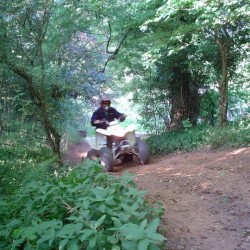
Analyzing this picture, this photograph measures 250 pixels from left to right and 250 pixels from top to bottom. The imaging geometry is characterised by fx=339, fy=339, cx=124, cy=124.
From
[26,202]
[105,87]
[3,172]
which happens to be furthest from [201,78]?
[26,202]

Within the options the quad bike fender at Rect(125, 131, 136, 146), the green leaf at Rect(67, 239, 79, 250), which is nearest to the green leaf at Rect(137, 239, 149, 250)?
the green leaf at Rect(67, 239, 79, 250)

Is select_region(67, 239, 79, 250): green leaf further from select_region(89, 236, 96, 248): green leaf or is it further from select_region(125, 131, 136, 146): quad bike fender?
select_region(125, 131, 136, 146): quad bike fender

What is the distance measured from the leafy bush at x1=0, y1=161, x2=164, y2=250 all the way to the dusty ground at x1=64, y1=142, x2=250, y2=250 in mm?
537

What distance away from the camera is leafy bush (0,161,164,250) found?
2143 mm

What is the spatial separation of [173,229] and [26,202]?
1.51 metres

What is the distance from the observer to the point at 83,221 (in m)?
2.30

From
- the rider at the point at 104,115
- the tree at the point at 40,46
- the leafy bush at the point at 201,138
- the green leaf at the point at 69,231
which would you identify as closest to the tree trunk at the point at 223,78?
the leafy bush at the point at 201,138

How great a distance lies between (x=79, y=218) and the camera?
2346 millimetres

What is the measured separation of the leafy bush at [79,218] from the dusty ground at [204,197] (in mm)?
537

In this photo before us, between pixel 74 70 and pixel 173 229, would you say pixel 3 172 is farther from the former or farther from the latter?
pixel 74 70

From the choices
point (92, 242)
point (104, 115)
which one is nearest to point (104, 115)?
point (104, 115)

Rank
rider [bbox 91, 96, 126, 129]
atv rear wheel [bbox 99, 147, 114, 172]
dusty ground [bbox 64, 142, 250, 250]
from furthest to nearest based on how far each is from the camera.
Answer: rider [bbox 91, 96, 126, 129]
atv rear wheel [bbox 99, 147, 114, 172]
dusty ground [bbox 64, 142, 250, 250]

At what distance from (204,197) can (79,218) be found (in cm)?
283

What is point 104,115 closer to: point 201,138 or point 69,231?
point 201,138
